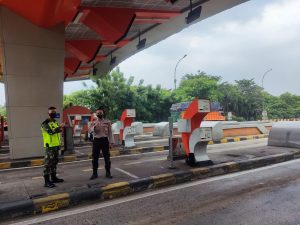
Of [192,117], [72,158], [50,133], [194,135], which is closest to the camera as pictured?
[50,133]

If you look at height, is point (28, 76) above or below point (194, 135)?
above

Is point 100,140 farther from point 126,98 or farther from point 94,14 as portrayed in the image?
point 126,98

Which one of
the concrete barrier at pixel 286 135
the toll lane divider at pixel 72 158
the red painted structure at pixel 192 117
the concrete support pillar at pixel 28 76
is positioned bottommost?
the toll lane divider at pixel 72 158

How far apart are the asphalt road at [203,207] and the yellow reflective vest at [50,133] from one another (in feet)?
5.36

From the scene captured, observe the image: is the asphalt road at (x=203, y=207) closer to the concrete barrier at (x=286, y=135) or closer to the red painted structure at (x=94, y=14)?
the concrete barrier at (x=286, y=135)

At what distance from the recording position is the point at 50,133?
6.60m

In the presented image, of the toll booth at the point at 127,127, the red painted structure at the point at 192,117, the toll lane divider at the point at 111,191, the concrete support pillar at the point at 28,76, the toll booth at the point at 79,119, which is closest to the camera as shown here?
the toll lane divider at the point at 111,191

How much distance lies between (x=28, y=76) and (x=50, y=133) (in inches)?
194

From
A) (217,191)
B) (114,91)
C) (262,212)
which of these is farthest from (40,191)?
(114,91)

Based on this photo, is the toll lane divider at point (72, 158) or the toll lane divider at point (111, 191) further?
the toll lane divider at point (72, 158)

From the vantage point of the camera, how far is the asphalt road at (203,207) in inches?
193

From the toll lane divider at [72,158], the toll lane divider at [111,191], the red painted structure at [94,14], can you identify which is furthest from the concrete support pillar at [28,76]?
the toll lane divider at [111,191]

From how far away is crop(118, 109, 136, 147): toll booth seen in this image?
43.9 feet

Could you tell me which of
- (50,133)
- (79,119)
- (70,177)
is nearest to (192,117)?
(70,177)
